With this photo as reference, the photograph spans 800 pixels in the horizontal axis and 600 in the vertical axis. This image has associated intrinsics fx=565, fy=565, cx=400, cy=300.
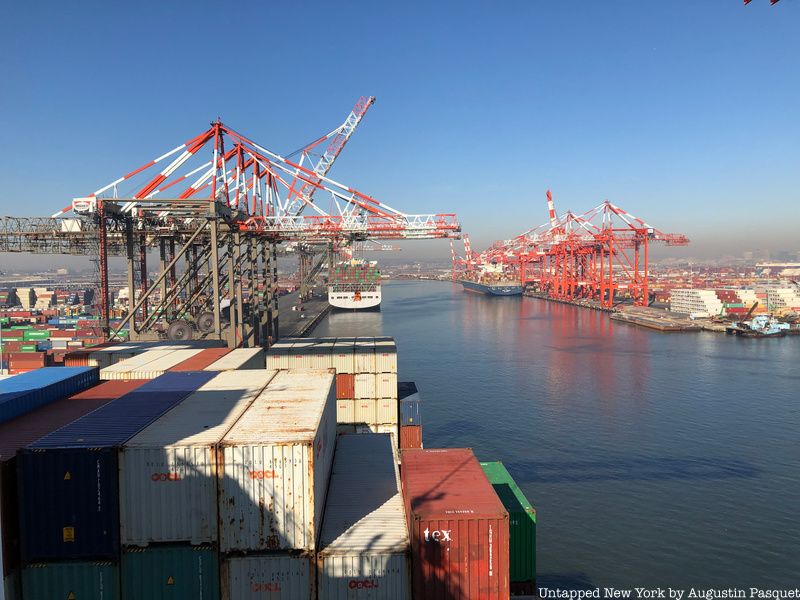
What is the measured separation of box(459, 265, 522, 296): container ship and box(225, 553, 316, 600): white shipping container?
110 metres

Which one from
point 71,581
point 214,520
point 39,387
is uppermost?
point 39,387

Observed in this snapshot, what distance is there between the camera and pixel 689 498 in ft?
57.5

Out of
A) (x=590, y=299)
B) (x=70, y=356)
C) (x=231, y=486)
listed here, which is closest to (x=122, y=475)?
(x=231, y=486)

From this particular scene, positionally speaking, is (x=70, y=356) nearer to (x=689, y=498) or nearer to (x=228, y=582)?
(x=228, y=582)

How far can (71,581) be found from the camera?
777 cm

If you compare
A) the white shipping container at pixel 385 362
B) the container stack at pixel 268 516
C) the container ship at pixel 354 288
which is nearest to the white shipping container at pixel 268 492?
the container stack at pixel 268 516

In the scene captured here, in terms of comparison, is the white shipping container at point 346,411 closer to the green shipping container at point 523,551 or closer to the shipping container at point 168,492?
the green shipping container at point 523,551

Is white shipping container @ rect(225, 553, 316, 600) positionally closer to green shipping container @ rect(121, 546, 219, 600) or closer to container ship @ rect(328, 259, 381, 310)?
green shipping container @ rect(121, 546, 219, 600)

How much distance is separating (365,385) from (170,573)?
10.7m

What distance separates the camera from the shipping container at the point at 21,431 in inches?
299

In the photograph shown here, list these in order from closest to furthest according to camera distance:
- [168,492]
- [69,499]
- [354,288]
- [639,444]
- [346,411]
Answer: [69,499] → [168,492] → [346,411] → [639,444] → [354,288]

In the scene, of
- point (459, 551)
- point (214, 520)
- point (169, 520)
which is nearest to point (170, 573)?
point (169, 520)

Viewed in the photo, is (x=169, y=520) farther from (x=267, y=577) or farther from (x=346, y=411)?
(x=346, y=411)

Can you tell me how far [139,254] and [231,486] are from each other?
105 ft
